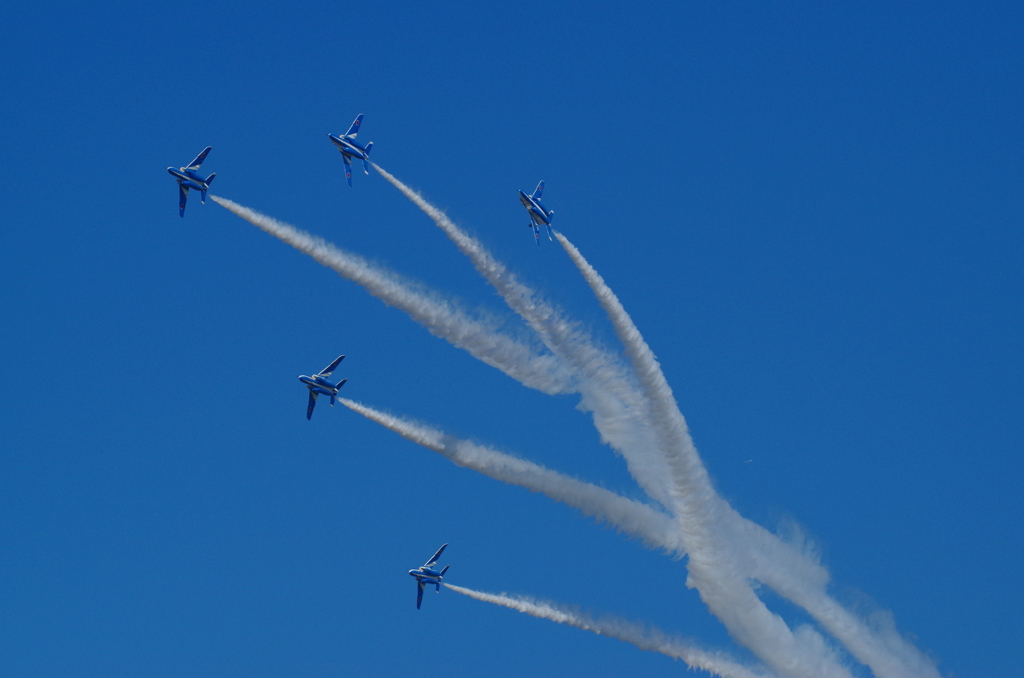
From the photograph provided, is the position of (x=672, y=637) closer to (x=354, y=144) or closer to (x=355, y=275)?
(x=355, y=275)

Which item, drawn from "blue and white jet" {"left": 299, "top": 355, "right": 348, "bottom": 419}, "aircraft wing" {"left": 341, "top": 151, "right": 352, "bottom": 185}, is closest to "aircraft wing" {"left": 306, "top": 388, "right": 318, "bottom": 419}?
"blue and white jet" {"left": 299, "top": 355, "right": 348, "bottom": 419}

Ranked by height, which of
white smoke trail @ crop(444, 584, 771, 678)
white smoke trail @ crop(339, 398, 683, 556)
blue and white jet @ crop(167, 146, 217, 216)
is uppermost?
blue and white jet @ crop(167, 146, 217, 216)

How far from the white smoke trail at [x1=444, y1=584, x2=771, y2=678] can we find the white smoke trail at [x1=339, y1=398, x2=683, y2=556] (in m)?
4.02

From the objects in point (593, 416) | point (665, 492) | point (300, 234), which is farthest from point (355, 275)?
point (665, 492)

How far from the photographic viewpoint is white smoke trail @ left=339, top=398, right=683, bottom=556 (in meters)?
62.1

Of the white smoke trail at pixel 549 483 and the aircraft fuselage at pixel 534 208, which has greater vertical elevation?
the aircraft fuselage at pixel 534 208

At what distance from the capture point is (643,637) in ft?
209

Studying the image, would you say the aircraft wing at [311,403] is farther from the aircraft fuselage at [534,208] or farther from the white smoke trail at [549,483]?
the aircraft fuselage at [534,208]

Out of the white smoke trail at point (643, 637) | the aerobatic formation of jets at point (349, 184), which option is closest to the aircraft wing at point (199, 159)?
the aerobatic formation of jets at point (349, 184)

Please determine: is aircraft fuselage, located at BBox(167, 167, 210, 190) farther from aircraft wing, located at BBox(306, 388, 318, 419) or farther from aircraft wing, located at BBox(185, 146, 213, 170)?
aircraft wing, located at BBox(306, 388, 318, 419)

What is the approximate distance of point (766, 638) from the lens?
6438 cm

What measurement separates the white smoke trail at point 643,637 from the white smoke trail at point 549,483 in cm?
402

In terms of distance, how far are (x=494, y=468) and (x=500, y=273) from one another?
28.5ft

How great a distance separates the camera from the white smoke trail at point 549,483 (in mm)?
62062
